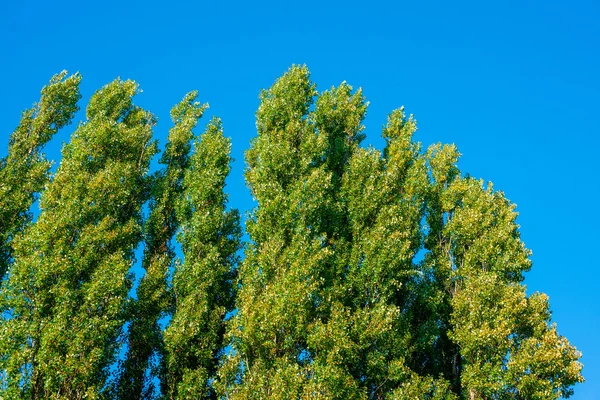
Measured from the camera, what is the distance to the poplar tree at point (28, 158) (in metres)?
24.4

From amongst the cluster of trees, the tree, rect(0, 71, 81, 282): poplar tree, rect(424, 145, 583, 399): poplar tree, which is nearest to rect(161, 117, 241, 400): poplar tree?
the cluster of trees

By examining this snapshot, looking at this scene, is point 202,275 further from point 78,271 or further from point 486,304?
point 486,304

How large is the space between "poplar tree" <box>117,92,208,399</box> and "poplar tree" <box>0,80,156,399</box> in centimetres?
85

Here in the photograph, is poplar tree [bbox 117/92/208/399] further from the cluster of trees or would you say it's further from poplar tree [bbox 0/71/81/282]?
poplar tree [bbox 0/71/81/282]

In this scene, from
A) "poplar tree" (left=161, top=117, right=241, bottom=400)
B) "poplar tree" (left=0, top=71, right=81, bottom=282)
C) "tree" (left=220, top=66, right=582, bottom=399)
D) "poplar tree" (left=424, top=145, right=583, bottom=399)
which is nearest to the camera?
"tree" (left=220, top=66, right=582, bottom=399)

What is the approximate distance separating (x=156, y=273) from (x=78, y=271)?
324 cm

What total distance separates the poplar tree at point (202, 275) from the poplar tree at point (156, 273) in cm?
60

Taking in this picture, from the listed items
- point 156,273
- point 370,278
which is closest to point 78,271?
point 156,273

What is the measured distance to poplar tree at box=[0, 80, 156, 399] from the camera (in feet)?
61.1

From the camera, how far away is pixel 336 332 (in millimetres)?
19891

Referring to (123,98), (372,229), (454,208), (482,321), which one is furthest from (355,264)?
(123,98)

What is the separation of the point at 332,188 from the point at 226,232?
5329 millimetres

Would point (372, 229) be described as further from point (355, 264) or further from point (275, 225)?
point (275, 225)

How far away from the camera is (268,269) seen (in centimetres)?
2175
